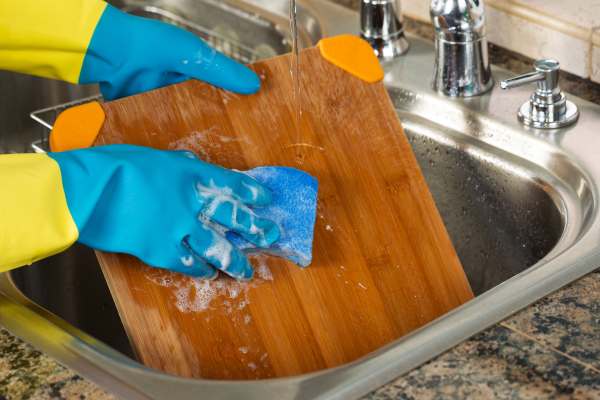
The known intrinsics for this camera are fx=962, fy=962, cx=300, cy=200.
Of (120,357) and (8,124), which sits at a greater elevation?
(120,357)

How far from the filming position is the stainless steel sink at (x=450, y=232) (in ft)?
2.87

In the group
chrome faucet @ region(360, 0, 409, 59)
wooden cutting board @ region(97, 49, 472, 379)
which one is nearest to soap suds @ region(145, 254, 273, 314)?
wooden cutting board @ region(97, 49, 472, 379)

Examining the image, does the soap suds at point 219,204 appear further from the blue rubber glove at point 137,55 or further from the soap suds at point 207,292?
the blue rubber glove at point 137,55

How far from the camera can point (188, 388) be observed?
0.87 meters

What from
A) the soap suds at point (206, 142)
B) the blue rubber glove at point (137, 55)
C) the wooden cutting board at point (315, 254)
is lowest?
the wooden cutting board at point (315, 254)

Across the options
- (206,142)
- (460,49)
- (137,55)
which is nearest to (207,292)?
(206,142)

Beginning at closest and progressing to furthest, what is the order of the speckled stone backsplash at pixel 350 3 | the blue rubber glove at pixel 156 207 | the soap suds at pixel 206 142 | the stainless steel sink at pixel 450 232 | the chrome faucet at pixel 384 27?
the stainless steel sink at pixel 450 232, the blue rubber glove at pixel 156 207, the soap suds at pixel 206 142, the chrome faucet at pixel 384 27, the speckled stone backsplash at pixel 350 3

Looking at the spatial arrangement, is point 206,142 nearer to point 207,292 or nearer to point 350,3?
point 207,292

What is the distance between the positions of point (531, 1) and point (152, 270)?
70 centimetres

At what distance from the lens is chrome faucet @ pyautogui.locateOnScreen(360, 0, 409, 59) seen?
1.42 meters

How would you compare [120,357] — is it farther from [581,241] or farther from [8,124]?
[8,124]

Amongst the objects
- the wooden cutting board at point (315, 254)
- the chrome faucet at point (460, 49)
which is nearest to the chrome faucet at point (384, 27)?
the chrome faucet at point (460, 49)

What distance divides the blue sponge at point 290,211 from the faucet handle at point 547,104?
30 cm

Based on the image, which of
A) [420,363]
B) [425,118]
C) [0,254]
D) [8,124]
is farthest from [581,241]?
[8,124]
